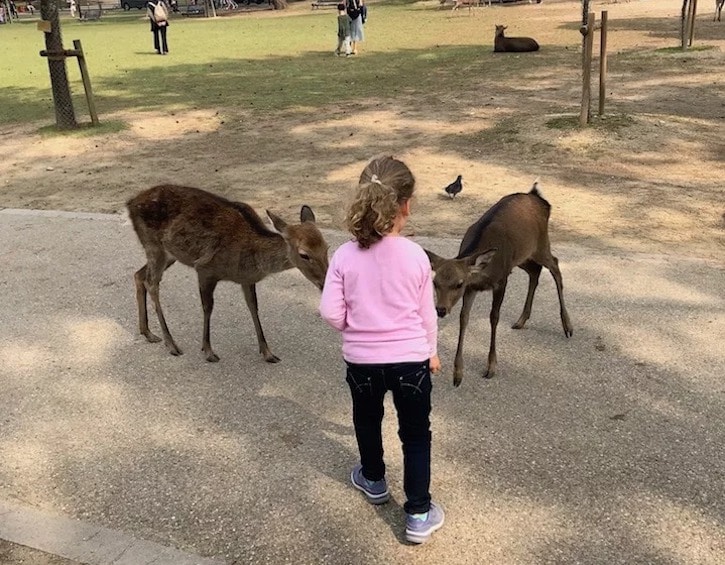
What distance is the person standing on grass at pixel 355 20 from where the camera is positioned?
20.0 metres

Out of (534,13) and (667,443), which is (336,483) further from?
(534,13)

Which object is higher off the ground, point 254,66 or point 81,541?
point 254,66

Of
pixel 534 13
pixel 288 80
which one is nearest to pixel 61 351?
pixel 288 80

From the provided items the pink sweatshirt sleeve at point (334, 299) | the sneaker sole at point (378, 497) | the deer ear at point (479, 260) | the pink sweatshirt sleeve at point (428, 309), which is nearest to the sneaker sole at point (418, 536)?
the sneaker sole at point (378, 497)

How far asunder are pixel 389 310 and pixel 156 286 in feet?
8.31

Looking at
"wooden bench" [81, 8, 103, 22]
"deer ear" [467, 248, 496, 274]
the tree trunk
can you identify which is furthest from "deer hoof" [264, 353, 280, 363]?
"wooden bench" [81, 8, 103, 22]

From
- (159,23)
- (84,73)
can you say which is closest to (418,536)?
(84,73)

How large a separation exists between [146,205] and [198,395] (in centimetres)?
129

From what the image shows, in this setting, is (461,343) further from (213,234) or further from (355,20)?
(355,20)

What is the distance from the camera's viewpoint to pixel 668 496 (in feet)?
10.3

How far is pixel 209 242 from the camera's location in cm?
443

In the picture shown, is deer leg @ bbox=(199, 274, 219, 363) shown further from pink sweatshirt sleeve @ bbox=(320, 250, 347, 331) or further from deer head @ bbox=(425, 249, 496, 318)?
pink sweatshirt sleeve @ bbox=(320, 250, 347, 331)

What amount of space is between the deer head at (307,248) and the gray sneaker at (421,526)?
141 centimetres

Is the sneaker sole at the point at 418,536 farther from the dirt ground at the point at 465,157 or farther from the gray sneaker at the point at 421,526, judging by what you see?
the dirt ground at the point at 465,157
